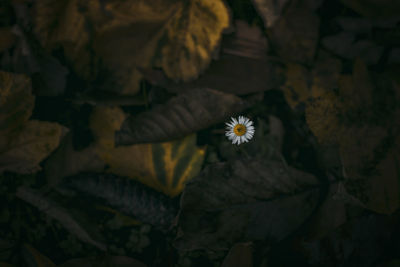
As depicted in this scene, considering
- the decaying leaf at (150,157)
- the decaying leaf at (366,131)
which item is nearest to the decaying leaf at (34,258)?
the decaying leaf at (150,157)

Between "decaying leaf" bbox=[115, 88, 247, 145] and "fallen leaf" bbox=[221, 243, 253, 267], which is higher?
"decaying leaf" bbox=[115, 88, 247, 145]

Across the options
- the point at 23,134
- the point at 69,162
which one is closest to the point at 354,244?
the point at 69,162

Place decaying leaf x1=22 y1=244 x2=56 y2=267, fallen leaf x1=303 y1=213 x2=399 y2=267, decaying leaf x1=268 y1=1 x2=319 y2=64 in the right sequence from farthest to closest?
1. decaying leaf x1=268 y1=1 x2=319 y2=64
2. decaying leaf x1=22 y1=244 x2=56 y2=267
3. fallen leaf x1=303 y1=213 x2=399 y2=267

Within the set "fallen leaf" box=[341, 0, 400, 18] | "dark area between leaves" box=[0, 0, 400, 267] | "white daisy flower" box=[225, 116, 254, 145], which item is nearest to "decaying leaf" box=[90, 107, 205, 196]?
"dark area between leaves" box=[0, 0, 400, 267]

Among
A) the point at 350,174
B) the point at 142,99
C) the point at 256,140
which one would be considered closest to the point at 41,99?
the point at 142,99

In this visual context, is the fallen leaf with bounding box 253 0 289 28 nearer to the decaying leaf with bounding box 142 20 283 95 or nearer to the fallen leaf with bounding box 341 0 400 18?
the decaying leaf with bounding box 142 20 283 95

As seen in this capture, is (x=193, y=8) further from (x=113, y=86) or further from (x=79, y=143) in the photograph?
(x=79, y=143)

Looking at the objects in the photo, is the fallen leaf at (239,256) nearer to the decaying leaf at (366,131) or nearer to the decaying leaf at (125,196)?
the decaying leaf at (125,196)
